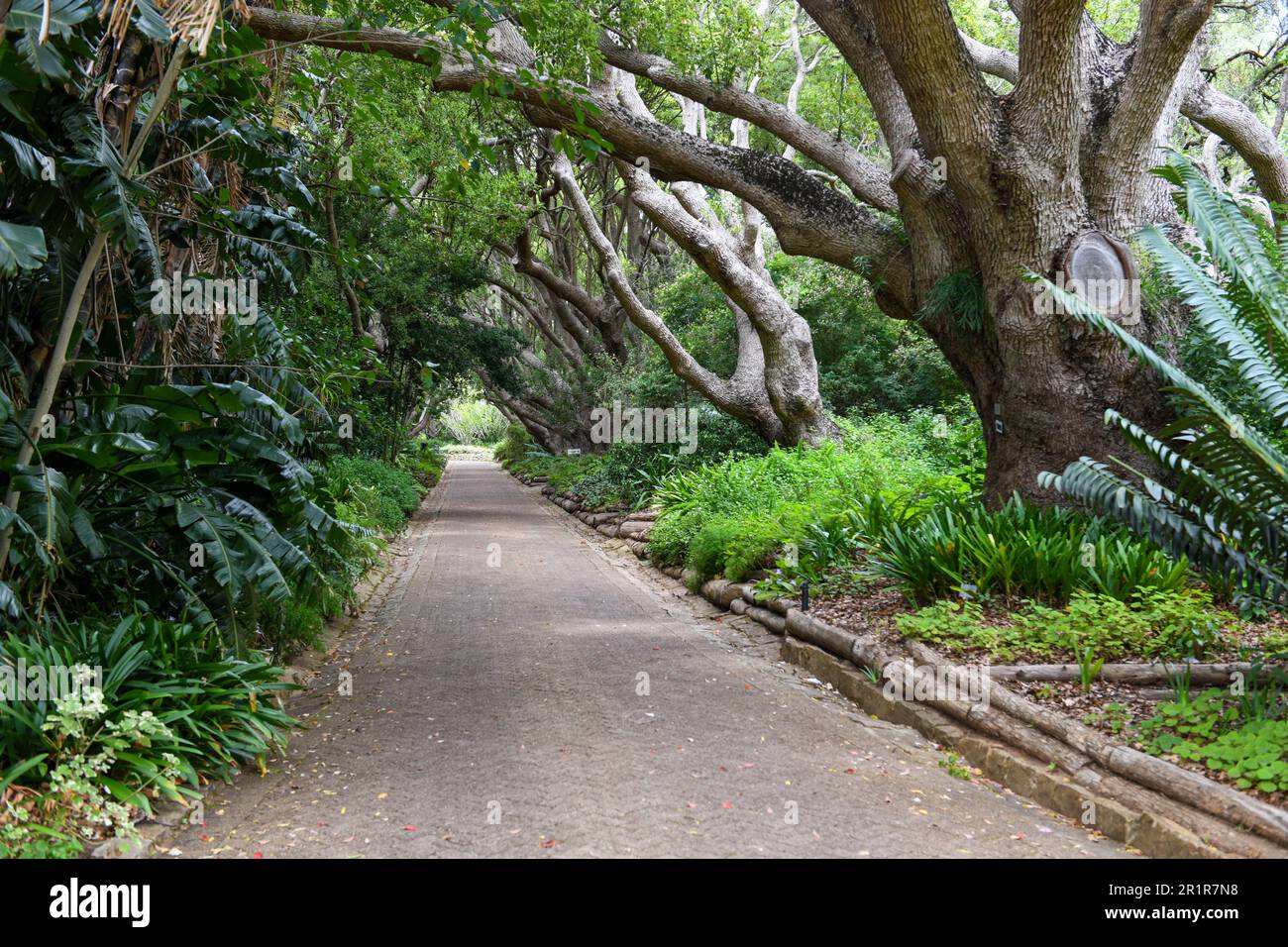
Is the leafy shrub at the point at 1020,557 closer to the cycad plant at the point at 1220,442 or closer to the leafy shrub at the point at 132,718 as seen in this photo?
the cycad plant at the point at 1220,442

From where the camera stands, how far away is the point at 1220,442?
4941 millimetres

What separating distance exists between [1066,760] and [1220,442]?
184 centimetres

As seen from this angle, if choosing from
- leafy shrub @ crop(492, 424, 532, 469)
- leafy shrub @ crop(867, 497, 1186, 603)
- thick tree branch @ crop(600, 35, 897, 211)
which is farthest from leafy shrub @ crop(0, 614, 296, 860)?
leafy shrub @ crop(492, 424, 532, 469)

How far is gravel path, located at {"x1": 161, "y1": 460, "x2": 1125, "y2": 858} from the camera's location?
4.33 meters

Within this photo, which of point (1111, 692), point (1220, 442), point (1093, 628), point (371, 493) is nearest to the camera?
point (1220, 442)

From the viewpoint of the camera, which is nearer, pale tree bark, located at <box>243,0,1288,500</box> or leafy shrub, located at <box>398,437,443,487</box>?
pale tree bark, located at <box>243,0,1288,500</box>

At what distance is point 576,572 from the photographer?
44.7ft

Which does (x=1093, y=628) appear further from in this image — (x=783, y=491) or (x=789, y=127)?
(x=789, y=127)

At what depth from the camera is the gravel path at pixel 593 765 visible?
4328 mm

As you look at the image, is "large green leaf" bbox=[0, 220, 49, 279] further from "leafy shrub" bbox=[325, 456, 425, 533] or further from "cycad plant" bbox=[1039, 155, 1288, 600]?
"leafy shrub" bbox=[325, 456, 425, 533]

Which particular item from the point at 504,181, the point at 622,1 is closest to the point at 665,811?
the point at 622,1

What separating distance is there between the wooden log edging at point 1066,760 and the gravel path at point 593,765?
147 mm

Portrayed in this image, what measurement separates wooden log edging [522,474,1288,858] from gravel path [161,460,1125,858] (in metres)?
0.15

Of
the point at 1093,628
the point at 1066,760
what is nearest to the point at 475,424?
the point at 1093,628
